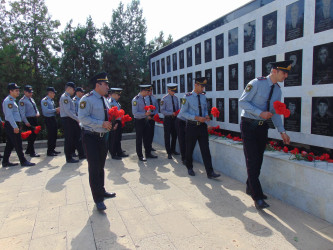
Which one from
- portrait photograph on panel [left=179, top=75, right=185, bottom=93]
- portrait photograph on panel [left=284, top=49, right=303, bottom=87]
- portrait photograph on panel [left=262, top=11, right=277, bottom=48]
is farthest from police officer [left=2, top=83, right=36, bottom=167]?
portrait photograph on panel [left=284, top=49, right=303, bottom=87]

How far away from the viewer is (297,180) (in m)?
3.23

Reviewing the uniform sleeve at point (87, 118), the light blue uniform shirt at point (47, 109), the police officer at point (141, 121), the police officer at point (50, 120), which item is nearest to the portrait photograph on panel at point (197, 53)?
the police officer at point (141, 121)

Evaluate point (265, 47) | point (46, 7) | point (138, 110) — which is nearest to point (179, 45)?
point (138, 110)

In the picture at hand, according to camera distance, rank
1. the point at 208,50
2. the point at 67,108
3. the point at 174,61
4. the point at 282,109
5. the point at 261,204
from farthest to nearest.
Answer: the point at 174,61 → the point at 67,108 → the point at 208,50 → the point at 261,204 → the point at 282,109

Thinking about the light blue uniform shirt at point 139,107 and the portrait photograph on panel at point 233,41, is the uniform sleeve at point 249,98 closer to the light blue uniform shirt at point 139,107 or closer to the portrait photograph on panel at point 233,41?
the portrait photograph on panel at point 233,41

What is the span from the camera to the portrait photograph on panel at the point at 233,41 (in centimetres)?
496

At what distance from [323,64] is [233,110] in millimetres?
2057

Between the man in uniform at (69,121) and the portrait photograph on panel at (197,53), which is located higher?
the portrait photograph on panel at (197,53)

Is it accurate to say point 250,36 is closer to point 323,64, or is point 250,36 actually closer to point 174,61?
point 323,64

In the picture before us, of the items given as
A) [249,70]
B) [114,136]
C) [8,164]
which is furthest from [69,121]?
[249,70]

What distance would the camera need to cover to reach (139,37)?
13.0 m

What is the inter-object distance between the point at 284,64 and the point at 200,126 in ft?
6.09

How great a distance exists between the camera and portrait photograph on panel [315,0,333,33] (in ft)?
10.5

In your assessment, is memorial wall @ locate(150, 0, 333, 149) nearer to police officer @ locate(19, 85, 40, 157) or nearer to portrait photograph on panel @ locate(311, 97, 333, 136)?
portrait photograph on panel @ locate(311, 97, 333, 136)
